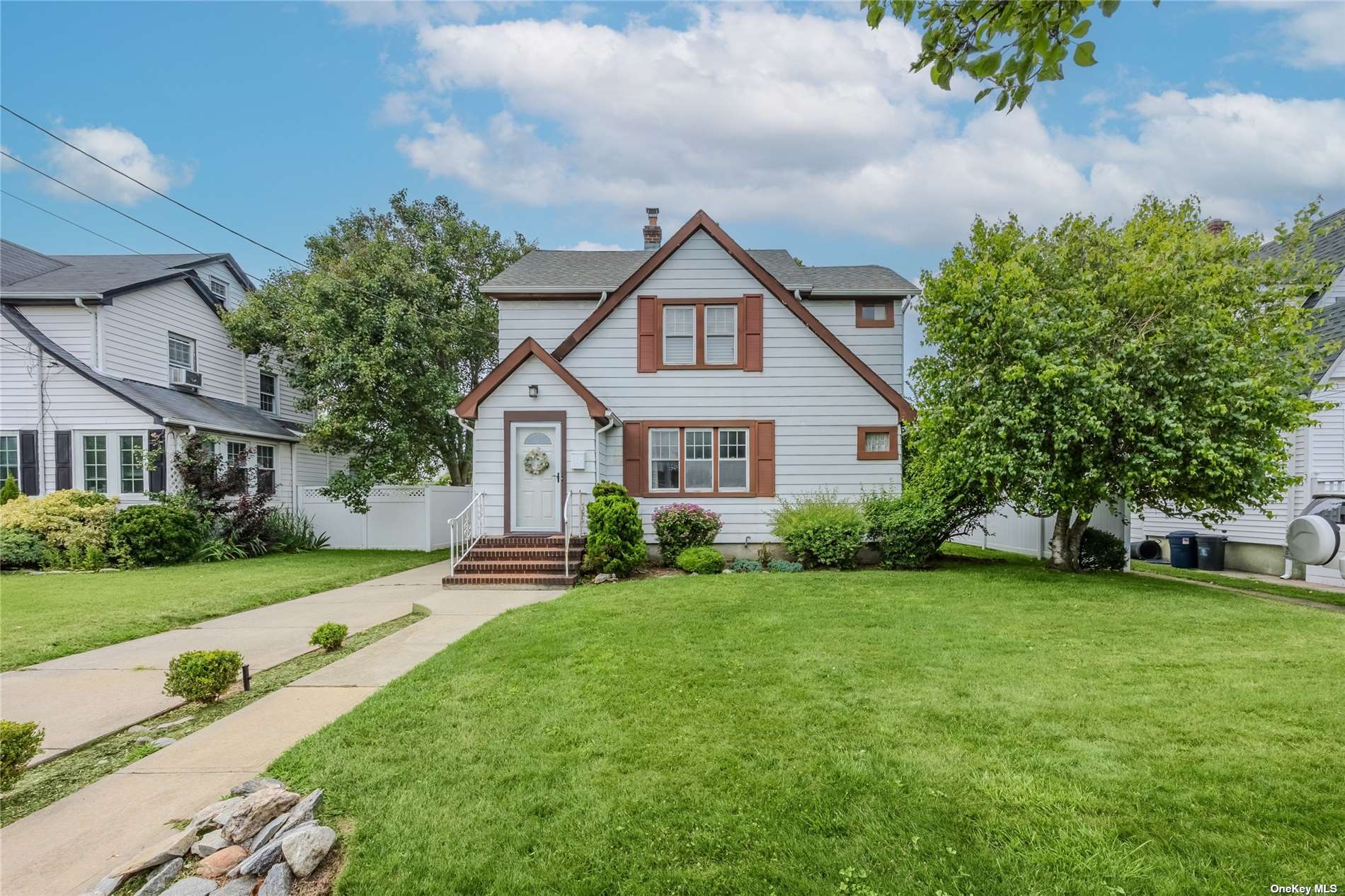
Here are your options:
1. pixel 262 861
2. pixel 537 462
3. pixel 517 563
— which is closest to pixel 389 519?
pixel 537 462

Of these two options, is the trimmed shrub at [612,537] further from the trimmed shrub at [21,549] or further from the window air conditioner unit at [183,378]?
the window air conditioner unit at [183,378]

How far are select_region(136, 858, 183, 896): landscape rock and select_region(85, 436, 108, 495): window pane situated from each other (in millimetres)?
16746

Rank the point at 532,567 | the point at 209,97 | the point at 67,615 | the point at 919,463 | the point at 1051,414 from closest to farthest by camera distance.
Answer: the point at 67,615, the point at 1051,414, the point at 532,567, the point at 919,463, the point at 209,97

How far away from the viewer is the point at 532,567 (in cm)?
1127

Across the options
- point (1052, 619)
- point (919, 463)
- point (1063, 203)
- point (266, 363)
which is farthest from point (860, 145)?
point (266, 363)

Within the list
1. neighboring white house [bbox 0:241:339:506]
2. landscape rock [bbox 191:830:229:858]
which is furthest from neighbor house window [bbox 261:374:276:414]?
landscape rock [bbox 191:830:229:858]

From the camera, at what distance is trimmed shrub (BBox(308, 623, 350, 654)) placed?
6582 millimetres

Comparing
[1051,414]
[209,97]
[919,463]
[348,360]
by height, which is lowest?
[919,463]

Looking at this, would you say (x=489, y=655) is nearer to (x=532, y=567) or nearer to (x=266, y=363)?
(x=532, y=567)

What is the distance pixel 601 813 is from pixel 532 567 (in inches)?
333

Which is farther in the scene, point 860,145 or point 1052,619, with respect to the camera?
point 860,145

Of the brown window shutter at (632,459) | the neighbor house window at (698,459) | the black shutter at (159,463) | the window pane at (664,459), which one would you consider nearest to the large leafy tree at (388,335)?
the black shutter at (159,463)

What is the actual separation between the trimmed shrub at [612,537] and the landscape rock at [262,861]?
8035 millimetres

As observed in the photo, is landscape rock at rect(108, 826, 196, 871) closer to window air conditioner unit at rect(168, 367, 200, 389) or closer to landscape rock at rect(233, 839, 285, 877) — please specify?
landscape rock at rect(233, 839, 285, 877)
